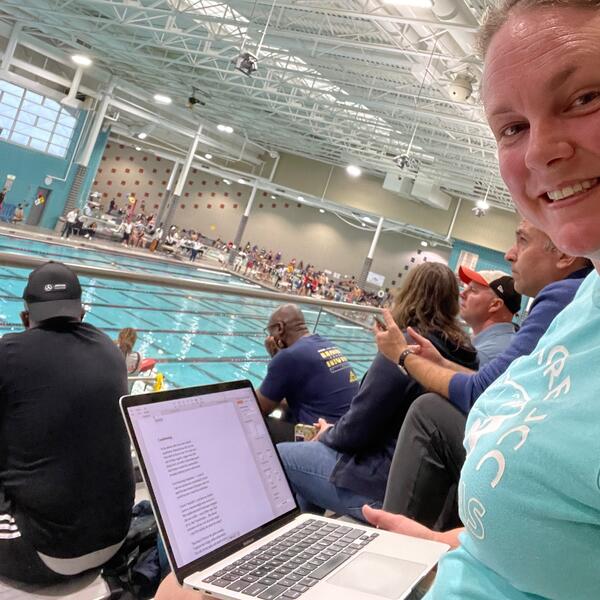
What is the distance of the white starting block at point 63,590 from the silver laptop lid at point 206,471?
3.70ft

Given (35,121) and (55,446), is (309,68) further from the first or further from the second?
(55,446)

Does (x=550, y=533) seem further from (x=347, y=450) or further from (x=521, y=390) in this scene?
(x=347, y=450)

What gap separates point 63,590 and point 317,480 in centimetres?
100

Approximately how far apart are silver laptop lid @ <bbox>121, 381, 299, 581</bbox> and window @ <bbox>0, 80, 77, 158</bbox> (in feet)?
69.9

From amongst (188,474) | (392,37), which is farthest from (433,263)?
(392,37)

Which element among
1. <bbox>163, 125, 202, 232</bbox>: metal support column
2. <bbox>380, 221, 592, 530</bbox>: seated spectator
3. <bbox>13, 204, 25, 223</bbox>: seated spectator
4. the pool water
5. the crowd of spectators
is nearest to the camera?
<bbox>380, 221, 592, 530</bbox>: seated spectator

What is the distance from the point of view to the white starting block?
191 cm

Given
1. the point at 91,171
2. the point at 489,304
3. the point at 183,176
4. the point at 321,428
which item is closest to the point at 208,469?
the point at 321,428

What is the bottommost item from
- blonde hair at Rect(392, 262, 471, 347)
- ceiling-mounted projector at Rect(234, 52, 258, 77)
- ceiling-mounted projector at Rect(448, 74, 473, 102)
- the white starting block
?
the white starting block

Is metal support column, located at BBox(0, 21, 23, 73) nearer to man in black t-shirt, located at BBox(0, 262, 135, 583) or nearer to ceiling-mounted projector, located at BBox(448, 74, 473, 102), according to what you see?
ceiling-mounted projector, located at BBox(448, 74, 473, 102)

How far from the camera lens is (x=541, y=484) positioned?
671mm

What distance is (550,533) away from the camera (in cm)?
66

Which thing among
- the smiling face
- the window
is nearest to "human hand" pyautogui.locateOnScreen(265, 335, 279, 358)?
the smiling face

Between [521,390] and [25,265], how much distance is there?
1845 mm
